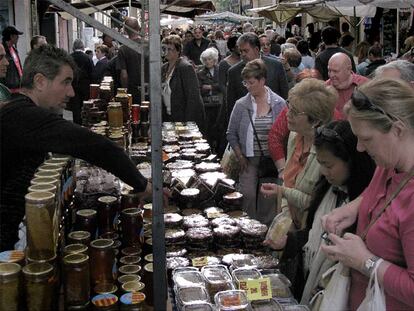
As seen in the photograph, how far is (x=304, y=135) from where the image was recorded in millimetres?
3777

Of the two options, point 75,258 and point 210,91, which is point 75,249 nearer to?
point 75,258

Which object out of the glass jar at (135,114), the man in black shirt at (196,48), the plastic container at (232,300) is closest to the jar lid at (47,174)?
the plastic container at (232,300)

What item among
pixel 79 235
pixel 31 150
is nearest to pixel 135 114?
pixel 31 150

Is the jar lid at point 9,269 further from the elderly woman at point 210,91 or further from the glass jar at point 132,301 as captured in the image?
the elderly woman at point 210,91

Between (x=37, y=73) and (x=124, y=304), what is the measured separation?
1.30 m

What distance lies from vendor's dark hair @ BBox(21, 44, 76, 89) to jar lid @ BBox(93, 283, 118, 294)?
1.12 metres

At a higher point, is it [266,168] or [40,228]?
[40,228]

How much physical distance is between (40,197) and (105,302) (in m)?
0.44

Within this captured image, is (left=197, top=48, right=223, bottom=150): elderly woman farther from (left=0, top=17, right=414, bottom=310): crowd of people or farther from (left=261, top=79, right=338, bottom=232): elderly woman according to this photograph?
(left=261, top=79, right=338, bottom=232): elderly woman

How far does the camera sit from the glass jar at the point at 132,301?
2002mm

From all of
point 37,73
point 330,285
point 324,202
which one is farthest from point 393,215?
point 37,73

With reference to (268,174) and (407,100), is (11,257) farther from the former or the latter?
(268,174)

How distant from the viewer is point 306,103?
366cm

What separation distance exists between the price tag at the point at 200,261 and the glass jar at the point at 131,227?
65cm
